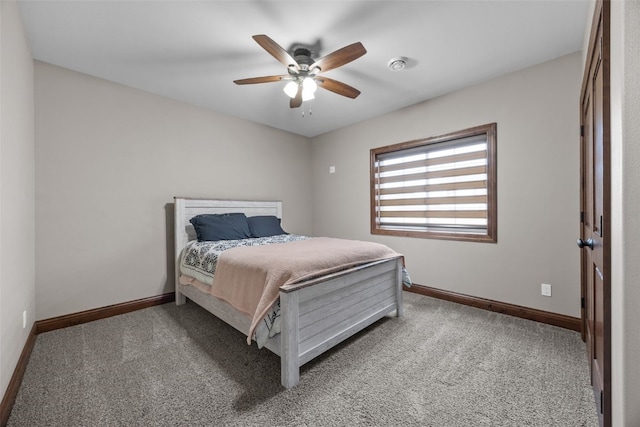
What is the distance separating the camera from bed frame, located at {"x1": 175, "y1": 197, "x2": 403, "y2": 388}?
167 centimetres

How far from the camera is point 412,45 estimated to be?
88.7 inches

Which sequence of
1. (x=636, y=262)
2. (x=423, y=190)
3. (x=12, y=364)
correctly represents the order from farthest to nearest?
(x=423, y=190), (x=12, y=364), (x=636, y=262)

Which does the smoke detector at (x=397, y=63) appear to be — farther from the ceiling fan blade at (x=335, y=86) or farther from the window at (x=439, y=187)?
the window at (x=439, y=187)

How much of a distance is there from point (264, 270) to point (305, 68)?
1.65m

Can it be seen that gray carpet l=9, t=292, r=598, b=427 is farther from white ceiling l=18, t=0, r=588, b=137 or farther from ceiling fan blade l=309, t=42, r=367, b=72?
white ceiling l=18, t=0, r=588, b=137

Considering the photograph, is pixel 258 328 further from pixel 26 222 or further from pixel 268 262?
pixel 26 222

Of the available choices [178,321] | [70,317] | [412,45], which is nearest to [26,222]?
[70,317]

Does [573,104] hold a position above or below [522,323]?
above

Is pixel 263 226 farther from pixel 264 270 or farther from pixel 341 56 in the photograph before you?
pixel 341 56

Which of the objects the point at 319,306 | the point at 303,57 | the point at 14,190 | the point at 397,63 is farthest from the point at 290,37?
the point at 14,190

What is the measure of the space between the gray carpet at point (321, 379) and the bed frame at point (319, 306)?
0.47 ft

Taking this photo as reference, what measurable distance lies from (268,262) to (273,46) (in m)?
1.49

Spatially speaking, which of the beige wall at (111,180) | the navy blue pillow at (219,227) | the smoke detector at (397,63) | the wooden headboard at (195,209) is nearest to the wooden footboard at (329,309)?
the navy blue pillow at (219,227)

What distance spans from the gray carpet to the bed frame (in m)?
0.14
